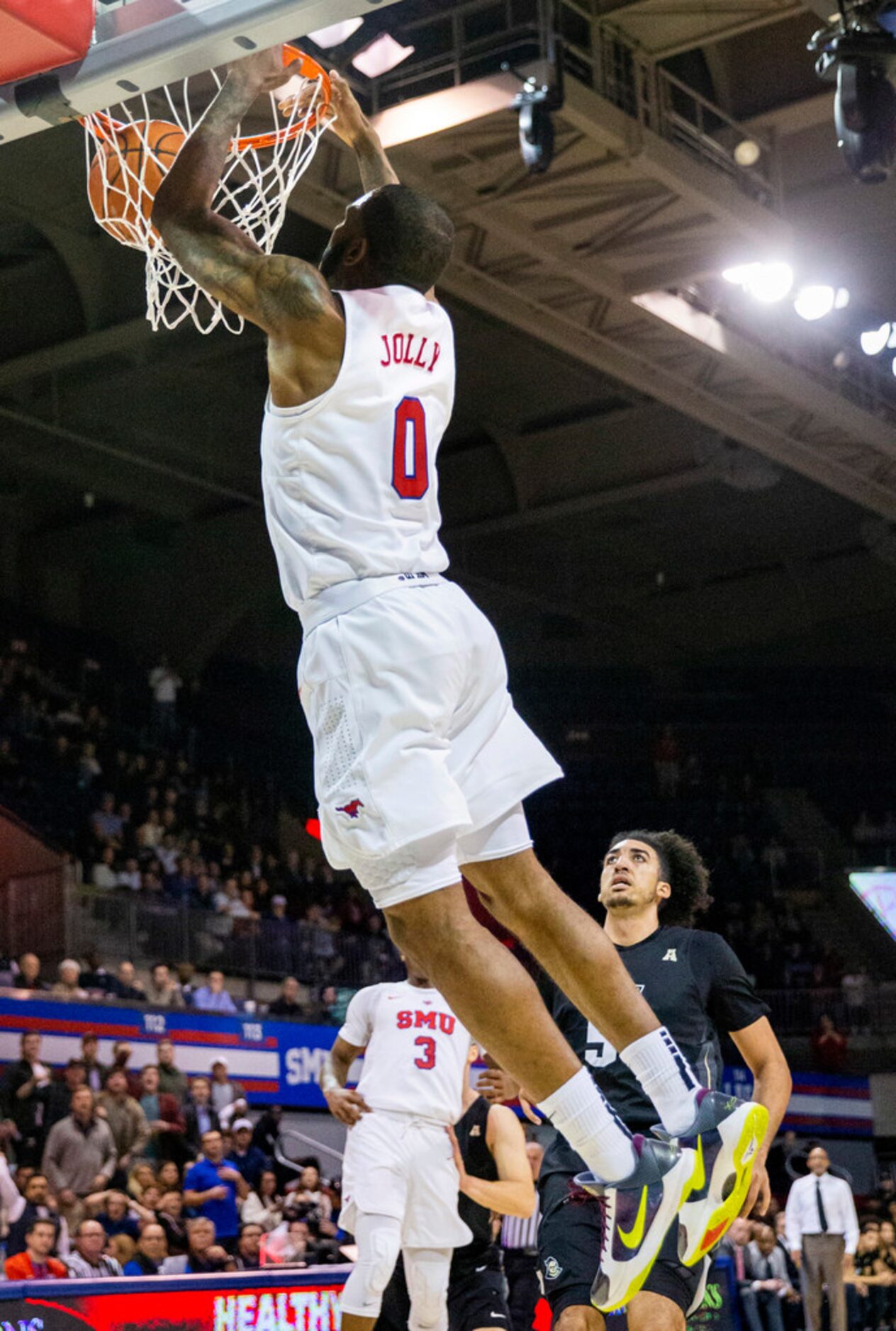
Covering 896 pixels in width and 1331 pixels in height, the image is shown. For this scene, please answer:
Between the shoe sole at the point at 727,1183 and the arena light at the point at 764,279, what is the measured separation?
51.6 feet

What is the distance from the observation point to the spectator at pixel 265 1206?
12789 millimetres

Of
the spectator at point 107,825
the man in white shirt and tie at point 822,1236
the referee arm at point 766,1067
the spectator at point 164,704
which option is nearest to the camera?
the referee arm at point 766,1067

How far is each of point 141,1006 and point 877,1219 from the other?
773 cm

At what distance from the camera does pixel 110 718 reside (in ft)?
75.3

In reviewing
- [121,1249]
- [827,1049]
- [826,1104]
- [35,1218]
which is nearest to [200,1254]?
[121,1249]

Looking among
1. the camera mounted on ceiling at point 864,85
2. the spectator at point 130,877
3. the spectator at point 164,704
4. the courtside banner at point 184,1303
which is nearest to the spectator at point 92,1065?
the spectator at point 130,877

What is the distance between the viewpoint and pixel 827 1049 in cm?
2458

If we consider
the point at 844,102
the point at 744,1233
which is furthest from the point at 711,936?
the point at 744,1233

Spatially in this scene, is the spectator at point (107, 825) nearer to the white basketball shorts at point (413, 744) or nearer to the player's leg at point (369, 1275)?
the player's leg at point (369, 1275)

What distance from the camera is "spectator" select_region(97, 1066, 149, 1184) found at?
12.7m

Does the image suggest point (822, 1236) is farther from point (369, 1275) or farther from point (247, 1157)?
point (369, 1275)

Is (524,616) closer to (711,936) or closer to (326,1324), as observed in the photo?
(326,1324)

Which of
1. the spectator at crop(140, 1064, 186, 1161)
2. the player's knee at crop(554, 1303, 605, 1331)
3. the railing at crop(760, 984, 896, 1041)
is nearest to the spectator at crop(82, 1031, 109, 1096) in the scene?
the spectator at crop(140, 1064, 186, 1161)

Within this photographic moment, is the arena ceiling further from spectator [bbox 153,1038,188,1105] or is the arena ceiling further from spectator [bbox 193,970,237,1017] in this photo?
spectator [bbox 153,1038,188,1105]
